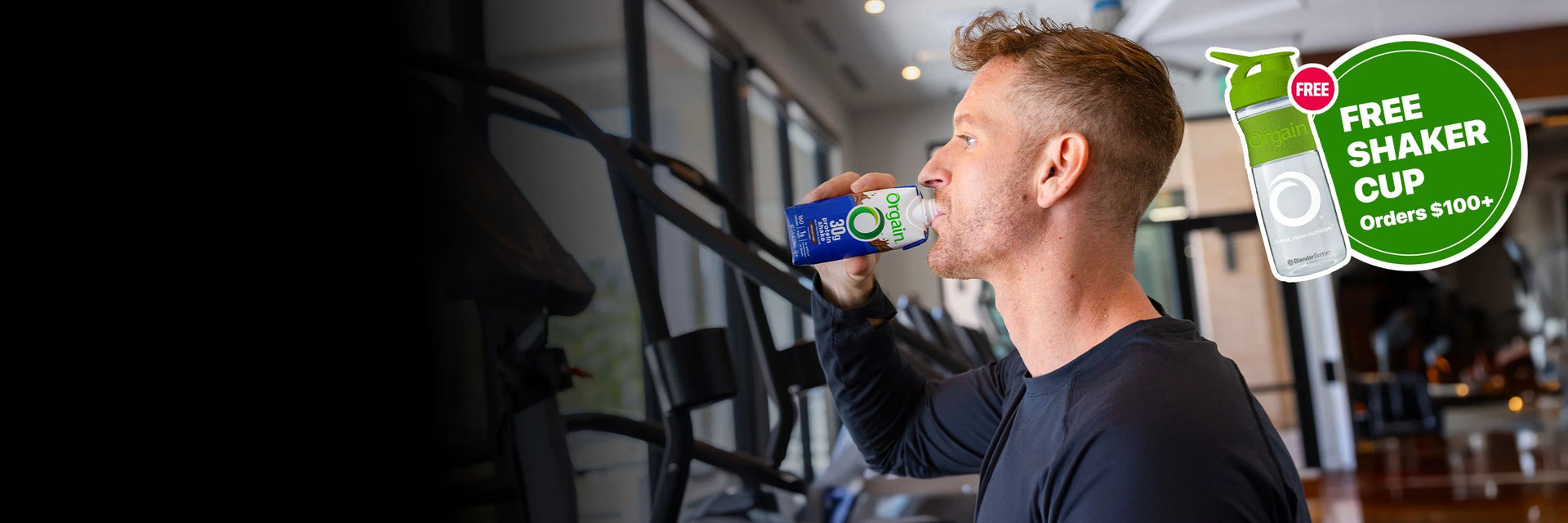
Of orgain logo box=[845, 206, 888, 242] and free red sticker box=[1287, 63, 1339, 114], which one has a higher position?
free red sticker box=[1287, 63, 1339, 114]

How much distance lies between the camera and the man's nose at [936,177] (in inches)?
40.3

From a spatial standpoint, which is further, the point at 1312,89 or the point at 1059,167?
the point at 1312,89

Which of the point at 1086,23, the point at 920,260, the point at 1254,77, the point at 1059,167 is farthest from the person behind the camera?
the point at 920,260

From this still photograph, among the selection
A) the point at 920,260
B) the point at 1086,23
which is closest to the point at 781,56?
the point at 1086,23

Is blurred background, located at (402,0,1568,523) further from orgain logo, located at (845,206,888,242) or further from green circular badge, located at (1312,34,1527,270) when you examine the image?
green circular badge, located at (1312,34,1527,270)

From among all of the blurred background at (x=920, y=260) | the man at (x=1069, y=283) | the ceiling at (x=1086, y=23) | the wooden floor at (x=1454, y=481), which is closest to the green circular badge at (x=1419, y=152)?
the blurred background at (x=920, y=260)

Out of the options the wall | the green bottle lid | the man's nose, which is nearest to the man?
the man's nose

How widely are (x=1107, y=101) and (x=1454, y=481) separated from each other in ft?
19.4

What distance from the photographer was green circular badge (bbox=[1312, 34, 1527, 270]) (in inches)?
59.1

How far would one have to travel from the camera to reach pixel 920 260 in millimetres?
6344

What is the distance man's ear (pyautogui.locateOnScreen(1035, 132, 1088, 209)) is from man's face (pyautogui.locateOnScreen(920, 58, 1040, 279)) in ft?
0.04

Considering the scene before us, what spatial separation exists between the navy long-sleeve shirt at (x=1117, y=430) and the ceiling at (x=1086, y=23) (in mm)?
2159

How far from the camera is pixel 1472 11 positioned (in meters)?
2.79

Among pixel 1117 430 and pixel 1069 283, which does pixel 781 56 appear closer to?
pixel 1069 283
